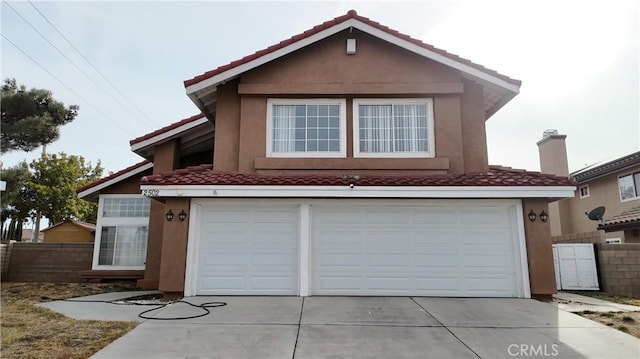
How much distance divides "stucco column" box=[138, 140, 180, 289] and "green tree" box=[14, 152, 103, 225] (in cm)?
2172

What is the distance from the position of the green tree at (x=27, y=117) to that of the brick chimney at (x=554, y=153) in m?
26.2

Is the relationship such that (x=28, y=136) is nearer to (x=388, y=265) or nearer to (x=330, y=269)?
(x=330, y=269)

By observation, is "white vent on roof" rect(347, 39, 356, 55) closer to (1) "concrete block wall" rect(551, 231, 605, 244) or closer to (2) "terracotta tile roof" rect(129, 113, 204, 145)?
(2) "terracotta tile roof" rect(129, 113, 204, 145)

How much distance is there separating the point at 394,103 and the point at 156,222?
8053 mm

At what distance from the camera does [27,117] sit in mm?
18578

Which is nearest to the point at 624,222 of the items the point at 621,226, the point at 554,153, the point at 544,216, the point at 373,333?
the point at 621,226

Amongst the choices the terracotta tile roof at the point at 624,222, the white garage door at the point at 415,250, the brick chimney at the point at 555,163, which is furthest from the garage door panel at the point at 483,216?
the brick chimney at the point at 555,163

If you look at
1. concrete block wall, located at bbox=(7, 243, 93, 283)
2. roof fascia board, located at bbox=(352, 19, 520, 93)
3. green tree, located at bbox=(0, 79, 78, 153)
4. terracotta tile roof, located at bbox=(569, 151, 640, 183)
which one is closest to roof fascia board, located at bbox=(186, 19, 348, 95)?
roof fascia board, located at bbox=(352, 19, 520, 93)

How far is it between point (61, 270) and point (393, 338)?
1389 centimetres

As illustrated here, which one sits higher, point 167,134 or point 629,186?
point 167,134

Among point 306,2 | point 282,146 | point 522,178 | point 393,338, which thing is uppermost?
point 306,2

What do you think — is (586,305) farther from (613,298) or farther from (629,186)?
(629,186)

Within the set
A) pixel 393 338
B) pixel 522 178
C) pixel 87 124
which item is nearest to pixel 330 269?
pixel 393 338

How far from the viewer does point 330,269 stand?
973 cm
